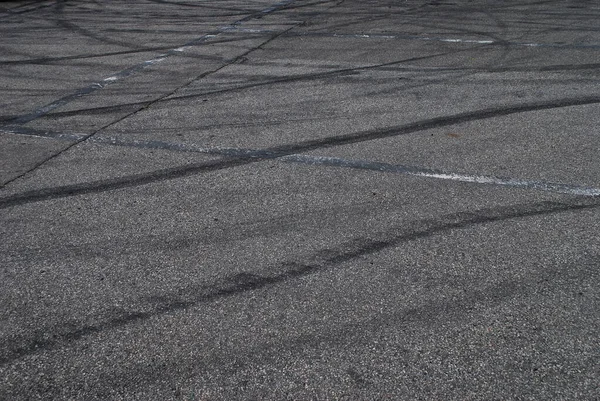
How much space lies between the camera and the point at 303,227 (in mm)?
4719

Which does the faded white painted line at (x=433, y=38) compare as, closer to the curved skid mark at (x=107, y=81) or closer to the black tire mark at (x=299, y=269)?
the curved skid mark at (x=107, y=81)

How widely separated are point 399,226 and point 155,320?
1793 mm

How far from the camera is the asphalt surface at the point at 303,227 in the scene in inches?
134

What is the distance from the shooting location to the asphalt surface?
3.40 metres

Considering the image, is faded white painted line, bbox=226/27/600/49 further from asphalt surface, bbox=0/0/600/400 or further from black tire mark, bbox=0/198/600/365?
black tire mark, bbox=0/198/600/365

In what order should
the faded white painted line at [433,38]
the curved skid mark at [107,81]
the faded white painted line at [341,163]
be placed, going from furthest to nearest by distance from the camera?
the faded white painted line at [433,38] < the curved skid mark at [107,81] < the faded white painted line at [341,163]

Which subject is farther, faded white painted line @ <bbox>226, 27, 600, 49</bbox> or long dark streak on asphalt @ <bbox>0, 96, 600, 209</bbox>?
faded white painted line @ <bbox>226, 27, 600, 49</bbox>

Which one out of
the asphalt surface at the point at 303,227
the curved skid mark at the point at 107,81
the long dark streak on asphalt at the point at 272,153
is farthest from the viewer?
the curved skid mark at the point at 107,81

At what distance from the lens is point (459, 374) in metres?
3.29

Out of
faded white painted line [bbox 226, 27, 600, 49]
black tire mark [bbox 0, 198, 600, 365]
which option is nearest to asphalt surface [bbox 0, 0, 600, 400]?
black tire mark [bbox 0, 198, 600, 365]

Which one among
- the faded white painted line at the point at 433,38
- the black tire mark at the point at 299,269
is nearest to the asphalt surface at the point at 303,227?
the black tire mark at the point at 299,269

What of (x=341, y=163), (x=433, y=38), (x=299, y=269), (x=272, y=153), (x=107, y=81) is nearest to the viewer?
(x=299, y=269)

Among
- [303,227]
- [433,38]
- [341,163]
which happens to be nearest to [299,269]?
[303,227]

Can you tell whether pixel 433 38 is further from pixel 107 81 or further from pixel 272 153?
pixel 272 153
